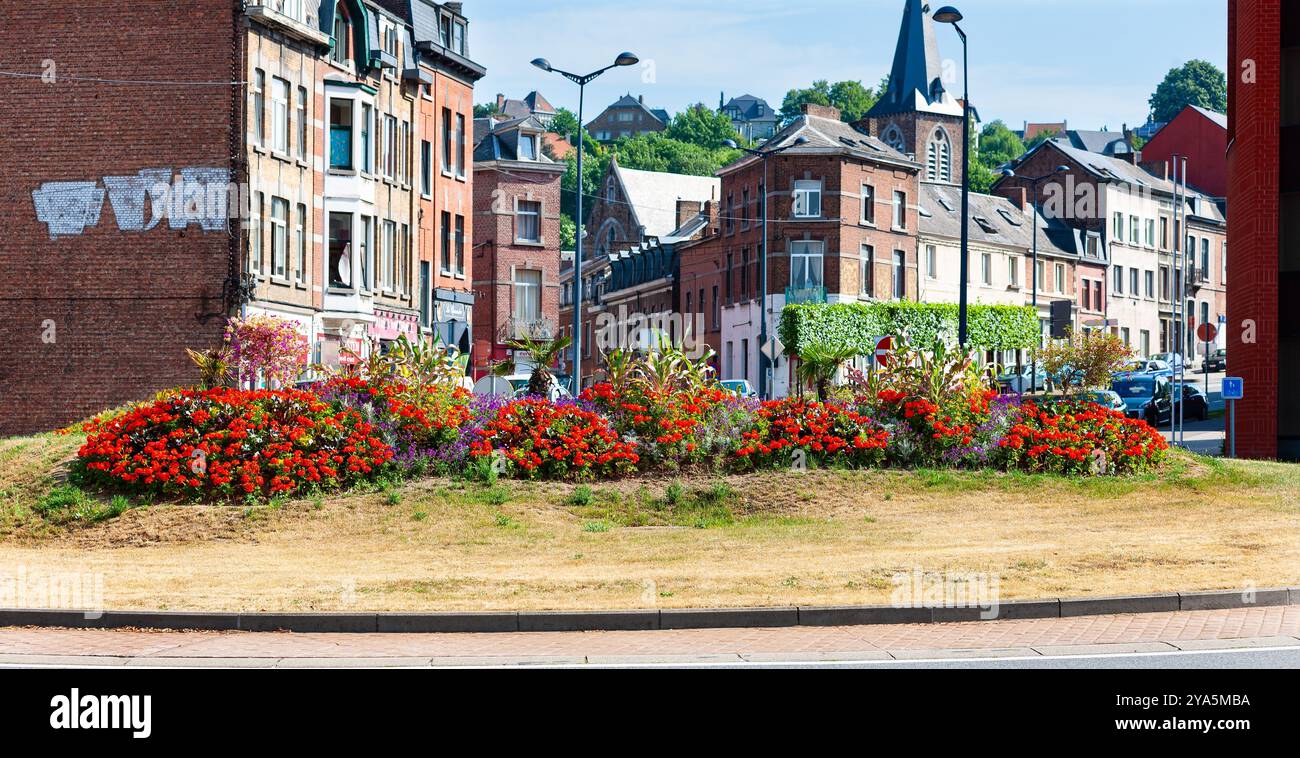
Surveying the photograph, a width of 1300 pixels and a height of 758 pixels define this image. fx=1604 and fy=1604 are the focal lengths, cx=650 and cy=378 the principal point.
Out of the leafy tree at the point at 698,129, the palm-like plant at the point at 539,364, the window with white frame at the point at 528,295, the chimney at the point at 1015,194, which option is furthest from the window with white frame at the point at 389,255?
the leafy tree at the point at 698,129

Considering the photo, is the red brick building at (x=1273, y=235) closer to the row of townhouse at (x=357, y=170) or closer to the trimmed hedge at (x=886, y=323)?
the row of townhouse at (x=357, y=170)

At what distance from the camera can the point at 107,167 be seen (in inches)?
1532

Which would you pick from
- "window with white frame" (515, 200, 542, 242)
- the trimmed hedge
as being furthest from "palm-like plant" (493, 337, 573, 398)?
"window with white frame" (515, 200, 542, 242)

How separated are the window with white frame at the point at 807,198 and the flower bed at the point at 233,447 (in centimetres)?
5313

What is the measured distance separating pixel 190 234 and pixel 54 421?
5588 mm

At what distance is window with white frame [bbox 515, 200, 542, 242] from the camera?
7669cm

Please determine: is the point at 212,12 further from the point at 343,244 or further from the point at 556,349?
the point at 556,349

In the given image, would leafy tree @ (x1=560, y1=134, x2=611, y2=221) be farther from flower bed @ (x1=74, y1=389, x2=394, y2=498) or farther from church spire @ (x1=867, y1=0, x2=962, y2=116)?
flower bed @ (x1=74, y1=389, x2=394, y2=498)

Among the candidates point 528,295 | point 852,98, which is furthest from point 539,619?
point 852,98

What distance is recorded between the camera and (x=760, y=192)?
247 feet

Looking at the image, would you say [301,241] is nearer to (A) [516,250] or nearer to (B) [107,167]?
(B) [107,167]

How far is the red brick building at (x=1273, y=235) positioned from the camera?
35.8m

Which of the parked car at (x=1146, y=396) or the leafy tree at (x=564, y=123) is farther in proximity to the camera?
the leafy tree at (x=564, y=123)
